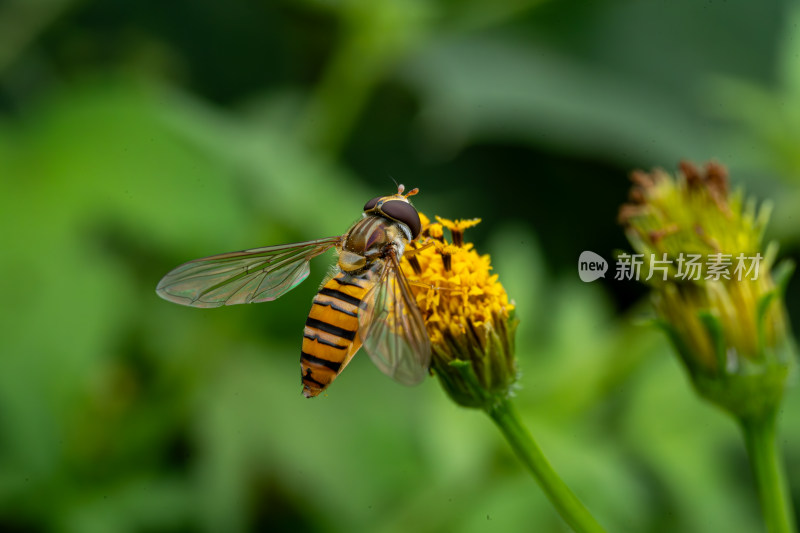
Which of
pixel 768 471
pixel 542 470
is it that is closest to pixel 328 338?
pixel 542 470

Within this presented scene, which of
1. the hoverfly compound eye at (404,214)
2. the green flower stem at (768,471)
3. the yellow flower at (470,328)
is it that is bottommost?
the green flower stem at (768,471)

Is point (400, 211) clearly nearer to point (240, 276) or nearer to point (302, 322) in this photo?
point (240, 276)

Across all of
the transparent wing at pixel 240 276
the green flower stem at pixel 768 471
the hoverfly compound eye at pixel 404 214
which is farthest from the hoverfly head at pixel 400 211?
the green flower stem at pixel 768 471

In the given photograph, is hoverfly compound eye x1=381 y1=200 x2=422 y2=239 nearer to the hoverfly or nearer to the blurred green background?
the hoverfly

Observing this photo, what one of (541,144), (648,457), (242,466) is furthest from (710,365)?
(541,144)

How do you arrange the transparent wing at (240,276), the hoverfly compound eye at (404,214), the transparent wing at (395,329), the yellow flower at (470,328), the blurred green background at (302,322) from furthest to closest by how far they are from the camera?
the blurred green background at (302,322), the transparent wing at (240,276), the hoverfly compound eye at (404,214), the yellow flower at (470,328), the transparent wing at (395,329)

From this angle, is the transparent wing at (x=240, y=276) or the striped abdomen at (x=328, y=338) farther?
the transparent wing at (x=240, y=276)

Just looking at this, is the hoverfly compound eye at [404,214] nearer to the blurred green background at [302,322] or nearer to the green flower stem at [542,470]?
the green flower stem at [542,470]
